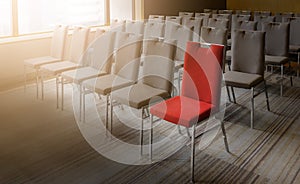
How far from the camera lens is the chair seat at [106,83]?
12.4 ft

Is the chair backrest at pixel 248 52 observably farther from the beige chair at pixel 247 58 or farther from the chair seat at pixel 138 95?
the chair seat at pixel 138 95

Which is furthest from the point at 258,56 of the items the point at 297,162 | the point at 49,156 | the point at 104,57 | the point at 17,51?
the point at 17,51

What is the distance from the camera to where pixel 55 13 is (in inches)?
259

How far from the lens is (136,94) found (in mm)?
3527

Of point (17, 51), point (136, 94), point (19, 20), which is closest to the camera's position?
point (136, 94)

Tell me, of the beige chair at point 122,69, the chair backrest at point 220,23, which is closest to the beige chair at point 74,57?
the beige chair at point 122,69

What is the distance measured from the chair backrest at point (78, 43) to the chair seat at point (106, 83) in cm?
80

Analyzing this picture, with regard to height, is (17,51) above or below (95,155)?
above

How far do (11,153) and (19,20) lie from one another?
3.22m

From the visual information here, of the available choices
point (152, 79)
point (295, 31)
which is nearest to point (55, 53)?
point (152, 79)

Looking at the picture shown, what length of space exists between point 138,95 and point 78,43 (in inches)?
66.1

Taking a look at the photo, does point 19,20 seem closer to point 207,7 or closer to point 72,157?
point 72,157

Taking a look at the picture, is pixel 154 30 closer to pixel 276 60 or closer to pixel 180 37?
pixel 180 37

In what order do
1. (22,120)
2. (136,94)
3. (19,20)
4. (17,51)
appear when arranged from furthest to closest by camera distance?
(19,20) < (17,51) < (22,120) < (136,94)
